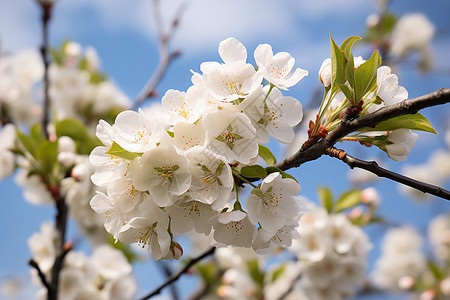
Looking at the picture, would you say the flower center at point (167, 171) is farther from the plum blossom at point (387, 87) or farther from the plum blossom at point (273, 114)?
the plum blossom at point (387, 87)

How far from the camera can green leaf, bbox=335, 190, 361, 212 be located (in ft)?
7.64

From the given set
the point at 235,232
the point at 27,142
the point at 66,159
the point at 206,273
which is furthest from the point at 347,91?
the point at 206,273

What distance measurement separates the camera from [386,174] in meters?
0.85

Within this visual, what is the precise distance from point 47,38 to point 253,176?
2.43 meters

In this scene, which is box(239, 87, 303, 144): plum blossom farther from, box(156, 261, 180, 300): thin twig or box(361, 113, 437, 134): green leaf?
box(156, 261, 180, 300): thin twig

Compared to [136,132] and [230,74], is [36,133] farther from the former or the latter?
[230,74]

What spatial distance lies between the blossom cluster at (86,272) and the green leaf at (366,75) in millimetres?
1900

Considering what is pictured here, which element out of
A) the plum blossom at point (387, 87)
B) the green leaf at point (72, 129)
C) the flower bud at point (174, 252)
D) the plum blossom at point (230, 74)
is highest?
the plum blossom at point (387, 87)

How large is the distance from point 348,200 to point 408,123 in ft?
4.77

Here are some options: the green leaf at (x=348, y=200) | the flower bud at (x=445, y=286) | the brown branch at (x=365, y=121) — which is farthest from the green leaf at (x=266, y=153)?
the flower bud at (x=445, y=286)

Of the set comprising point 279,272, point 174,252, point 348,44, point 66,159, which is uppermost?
point 348,44

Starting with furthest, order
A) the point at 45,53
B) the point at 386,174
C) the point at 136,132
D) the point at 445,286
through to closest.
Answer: the point at 445,286
the point at 45,53
the point at 136,132
the point at 386,174

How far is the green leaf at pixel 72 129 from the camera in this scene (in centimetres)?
230

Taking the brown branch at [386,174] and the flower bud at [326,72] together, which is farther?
the flower bud at [326,72]
